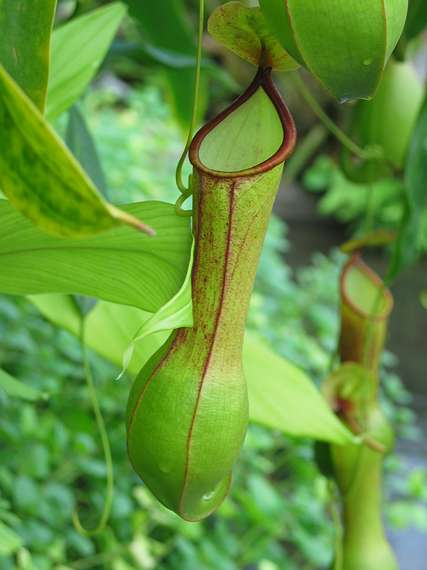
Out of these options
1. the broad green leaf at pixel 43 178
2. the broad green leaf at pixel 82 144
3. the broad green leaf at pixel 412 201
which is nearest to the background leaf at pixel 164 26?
the broad green leaf at pixel 82 144

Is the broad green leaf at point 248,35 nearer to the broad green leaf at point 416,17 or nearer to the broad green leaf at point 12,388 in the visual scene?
the broad green leaf at point 12,388

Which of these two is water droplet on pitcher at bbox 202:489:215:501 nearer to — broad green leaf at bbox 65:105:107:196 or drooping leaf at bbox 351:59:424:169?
broad green leaf at bbox 65:105:107:196

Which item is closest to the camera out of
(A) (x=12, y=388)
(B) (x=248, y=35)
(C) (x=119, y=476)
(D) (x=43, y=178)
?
(D) (x=43, y=178)

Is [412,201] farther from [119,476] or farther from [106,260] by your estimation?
[119,476]

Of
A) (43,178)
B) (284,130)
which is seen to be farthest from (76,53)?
(43,178)

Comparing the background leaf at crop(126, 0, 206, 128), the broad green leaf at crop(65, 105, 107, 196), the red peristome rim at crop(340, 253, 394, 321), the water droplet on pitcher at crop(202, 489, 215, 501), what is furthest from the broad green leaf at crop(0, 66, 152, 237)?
the background leaf at crop(126, 0, 206, 128)

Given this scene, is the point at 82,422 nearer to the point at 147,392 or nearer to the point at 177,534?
the point at 177,534
